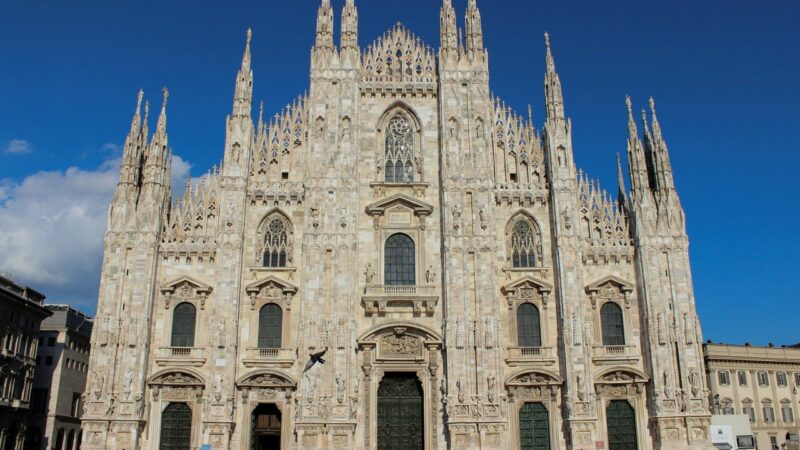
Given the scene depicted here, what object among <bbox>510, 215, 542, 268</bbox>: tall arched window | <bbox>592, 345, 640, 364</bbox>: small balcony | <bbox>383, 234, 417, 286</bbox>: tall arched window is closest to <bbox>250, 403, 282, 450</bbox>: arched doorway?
<bbox>383, 234, 417, 286</bbox>: tall arched window

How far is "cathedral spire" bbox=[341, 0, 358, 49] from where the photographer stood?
3747 cm

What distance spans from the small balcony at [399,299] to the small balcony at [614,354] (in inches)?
296

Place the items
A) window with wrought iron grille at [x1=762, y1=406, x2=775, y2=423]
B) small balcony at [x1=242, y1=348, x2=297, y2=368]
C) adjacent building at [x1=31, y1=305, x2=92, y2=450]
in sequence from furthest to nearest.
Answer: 1. window with wrought iron grille at [x1=762, y1=406, x2=775, y2=423]
2. adjacent building at [x1=31, y1=305, x2=92, y2=450]
3. small balcony at [x1=242, y1=348, x2=297, y2=368]

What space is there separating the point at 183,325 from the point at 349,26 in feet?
55.5

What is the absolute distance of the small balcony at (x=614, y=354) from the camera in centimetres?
3288

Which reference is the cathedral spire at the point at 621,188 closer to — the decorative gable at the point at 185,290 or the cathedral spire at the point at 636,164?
the cathedral spire at the point at 636,164

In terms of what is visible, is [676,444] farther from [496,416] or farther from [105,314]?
[105,314]

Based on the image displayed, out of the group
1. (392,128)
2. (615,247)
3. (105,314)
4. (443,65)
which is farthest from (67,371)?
(615,247)

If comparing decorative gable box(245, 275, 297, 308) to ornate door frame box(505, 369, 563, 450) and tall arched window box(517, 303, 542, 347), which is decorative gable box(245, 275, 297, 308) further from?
ornate door frame box(505, 369, 563, 450)

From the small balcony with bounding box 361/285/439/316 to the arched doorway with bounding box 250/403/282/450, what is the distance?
6140mm

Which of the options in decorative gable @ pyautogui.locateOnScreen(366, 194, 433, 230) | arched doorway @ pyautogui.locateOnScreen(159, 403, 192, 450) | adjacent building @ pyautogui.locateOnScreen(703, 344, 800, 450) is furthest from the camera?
adjacent building @ pyautogui.locateOnScreen(703, 344, 800, 450)

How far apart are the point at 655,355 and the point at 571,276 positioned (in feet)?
16.1

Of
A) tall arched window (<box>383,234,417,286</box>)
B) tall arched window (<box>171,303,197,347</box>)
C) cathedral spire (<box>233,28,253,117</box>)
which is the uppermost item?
cathedral spire (<box>233,28,253,117</box>)

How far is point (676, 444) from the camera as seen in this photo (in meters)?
31.2
